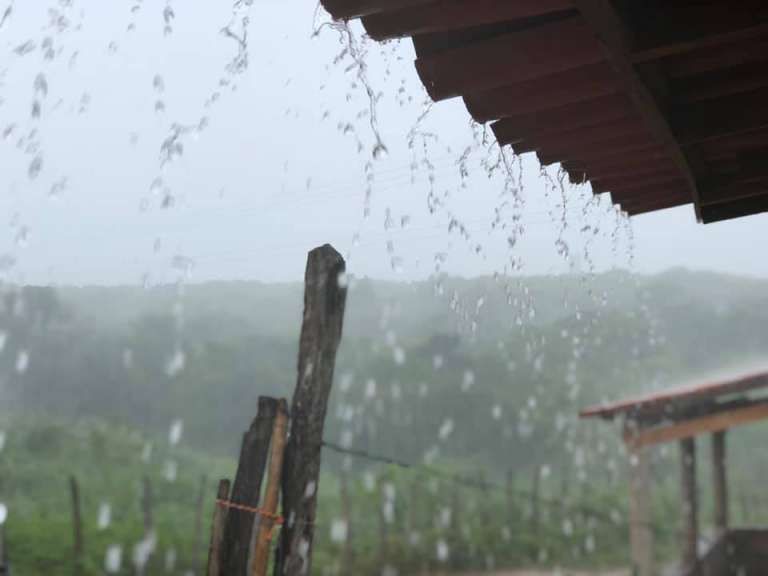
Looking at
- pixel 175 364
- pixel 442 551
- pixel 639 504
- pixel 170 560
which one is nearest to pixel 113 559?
pixel 170 560

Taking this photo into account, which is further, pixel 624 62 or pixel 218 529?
pixel 218 529

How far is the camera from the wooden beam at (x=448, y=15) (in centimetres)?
145

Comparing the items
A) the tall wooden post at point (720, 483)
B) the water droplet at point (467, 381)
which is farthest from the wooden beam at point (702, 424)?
the water droplet at point (467, 381)

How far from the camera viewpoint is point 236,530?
2.69 m

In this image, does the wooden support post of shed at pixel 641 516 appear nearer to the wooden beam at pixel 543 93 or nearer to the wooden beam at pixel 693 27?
the wooden beam at pixel 543 93

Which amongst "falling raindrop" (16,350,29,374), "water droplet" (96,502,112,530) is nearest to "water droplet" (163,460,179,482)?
"water droplet" (96,502,112,530)

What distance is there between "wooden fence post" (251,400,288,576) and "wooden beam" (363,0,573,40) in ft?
4.65

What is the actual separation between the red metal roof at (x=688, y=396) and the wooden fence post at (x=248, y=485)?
5.49m

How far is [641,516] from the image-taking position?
8047mm

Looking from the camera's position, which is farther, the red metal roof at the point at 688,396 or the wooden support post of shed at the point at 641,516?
the wooden support post of shed at the point at 641,516

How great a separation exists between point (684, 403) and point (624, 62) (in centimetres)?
671

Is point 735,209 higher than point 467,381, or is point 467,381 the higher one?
point 467,381

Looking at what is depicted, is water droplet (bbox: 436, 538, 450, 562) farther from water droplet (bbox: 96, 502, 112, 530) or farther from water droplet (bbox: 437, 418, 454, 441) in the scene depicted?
water droplet (bbox: 437, 418, 454, 441)

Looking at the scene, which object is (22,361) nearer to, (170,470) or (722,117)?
(170,470)
